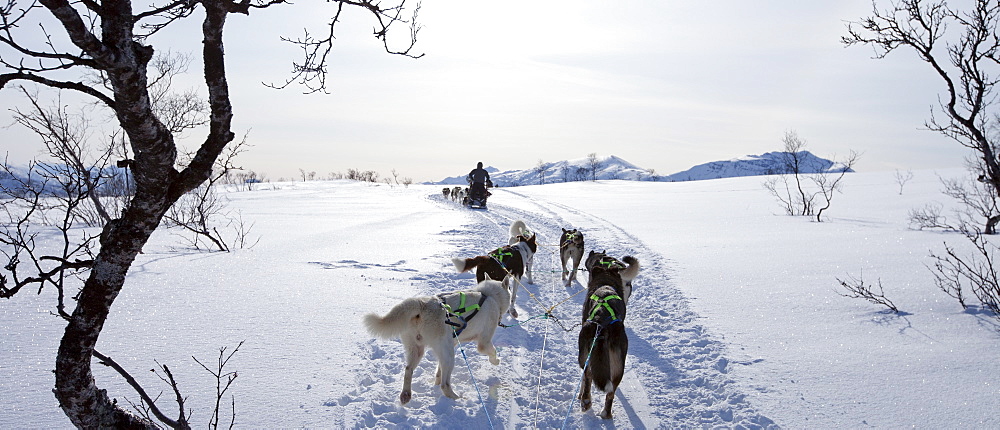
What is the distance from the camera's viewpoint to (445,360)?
3836 millimetres

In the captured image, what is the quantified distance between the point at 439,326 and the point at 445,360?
0.28 meters

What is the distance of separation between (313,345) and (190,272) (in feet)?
11.3

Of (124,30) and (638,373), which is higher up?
(124,30)

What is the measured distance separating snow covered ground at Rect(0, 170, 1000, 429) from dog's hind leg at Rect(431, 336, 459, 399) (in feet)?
0.37

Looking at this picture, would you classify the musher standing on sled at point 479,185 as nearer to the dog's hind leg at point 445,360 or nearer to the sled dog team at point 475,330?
the sled dog team at point 475,330

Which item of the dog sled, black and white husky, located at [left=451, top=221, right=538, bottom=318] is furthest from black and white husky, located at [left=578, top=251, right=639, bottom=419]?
the dog sled

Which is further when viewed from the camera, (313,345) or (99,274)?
(313,345)

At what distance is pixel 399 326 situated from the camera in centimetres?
356

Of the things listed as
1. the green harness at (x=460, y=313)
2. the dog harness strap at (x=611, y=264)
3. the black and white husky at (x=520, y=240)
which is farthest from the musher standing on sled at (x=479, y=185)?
the green harness at (x=460, y=313)

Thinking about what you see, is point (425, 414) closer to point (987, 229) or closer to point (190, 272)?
point (190, 272)

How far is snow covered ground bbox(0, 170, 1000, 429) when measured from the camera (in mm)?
3463

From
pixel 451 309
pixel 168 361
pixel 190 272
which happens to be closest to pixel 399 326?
pixel 451 309

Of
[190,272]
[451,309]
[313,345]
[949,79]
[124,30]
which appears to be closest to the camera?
[124,30]

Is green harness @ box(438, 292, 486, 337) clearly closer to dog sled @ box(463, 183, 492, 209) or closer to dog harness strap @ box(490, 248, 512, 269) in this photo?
dog harness strap @ box(490, 248, 512, 269)
